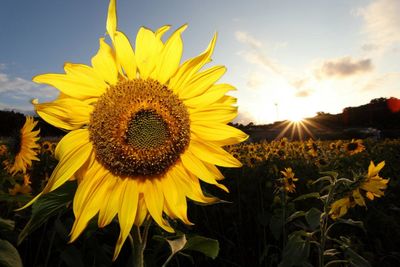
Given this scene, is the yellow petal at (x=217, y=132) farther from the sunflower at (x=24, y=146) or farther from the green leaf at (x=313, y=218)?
the sunflower at (x=24, y=146)

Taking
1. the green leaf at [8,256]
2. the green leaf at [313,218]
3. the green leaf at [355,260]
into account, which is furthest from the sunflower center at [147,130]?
the green leaf at [355,260]

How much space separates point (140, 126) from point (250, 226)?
352 cm

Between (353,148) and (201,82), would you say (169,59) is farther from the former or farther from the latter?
(353,148)

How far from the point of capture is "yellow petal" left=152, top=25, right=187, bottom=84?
5.14 ft

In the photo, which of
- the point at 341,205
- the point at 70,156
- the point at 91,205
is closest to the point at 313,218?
the point at 341,205

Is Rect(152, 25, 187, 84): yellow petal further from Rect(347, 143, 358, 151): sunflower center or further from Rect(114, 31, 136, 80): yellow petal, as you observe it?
Rect(347, 143, 358, 151): sunflower center

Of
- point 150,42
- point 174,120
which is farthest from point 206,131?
point 150,42

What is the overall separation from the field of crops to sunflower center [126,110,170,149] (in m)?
0.31

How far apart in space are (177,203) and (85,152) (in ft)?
1.38

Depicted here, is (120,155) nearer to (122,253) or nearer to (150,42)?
(150,42)

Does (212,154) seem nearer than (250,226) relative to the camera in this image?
Yes

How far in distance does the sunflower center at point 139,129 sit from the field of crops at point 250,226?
209 millimetres

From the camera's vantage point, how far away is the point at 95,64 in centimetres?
150

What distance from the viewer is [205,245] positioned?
1542 millimetres
